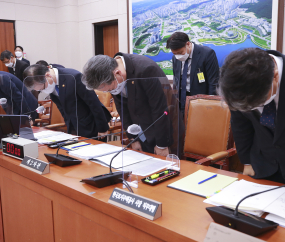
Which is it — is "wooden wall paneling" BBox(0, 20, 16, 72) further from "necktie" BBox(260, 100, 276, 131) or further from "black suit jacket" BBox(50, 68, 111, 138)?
"necktie" BBox(260, 100, 276, 131)

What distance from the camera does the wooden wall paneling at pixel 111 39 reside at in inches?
237

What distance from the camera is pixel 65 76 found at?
220 centimetres

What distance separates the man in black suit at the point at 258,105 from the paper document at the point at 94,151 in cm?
75

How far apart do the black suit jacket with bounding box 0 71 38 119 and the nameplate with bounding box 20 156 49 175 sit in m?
0.73

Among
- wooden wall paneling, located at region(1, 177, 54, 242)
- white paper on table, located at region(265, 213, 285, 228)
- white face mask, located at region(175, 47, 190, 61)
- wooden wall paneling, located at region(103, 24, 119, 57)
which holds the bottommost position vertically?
wooden wall paneling, located at region(1, 177, 54, 242)

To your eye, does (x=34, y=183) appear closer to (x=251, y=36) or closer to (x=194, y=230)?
(x=194, y=230)

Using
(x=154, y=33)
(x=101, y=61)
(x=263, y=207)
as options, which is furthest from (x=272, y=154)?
(x=154, y=33)

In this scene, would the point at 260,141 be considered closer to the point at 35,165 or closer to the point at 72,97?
the point at 35,165

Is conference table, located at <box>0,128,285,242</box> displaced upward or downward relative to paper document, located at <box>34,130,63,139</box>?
downward

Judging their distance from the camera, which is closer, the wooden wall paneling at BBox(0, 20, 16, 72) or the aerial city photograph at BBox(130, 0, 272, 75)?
the aerial city photograph at BBox(130, 0, 272, 75)

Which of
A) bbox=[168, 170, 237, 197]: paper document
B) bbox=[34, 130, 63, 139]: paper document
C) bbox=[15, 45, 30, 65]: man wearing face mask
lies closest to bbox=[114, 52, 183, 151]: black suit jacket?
bbox=[168, 170, 237, 197]: paper document

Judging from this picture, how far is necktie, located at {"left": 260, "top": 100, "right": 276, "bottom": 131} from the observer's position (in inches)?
43.6

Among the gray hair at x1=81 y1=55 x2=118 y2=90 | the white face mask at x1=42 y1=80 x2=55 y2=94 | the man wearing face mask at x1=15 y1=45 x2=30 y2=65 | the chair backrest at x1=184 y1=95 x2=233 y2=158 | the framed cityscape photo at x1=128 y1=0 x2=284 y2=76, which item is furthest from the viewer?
the man wearing face mask at x1=15 y1=45 x2=30 y2=65

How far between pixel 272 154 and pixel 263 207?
39 cm
